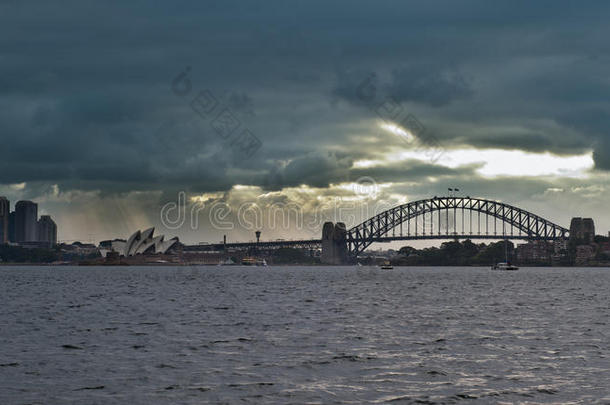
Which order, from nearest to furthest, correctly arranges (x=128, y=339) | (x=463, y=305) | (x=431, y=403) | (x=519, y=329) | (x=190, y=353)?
(x=431, y=403) < (x=190, y=353) < (x=128, y=339) < (x=519, y=329) < (x=463, y=305)

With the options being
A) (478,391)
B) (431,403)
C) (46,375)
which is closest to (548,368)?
(478,391)

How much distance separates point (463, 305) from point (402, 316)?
41.0 ft

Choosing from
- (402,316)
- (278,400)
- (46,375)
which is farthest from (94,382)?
(402,316)

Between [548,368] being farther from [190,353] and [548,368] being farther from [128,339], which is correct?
[128,339]

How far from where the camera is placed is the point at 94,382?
2280 centimetres

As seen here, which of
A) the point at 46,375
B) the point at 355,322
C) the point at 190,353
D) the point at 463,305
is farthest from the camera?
the point at 463,305

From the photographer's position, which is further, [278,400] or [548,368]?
[548,368]

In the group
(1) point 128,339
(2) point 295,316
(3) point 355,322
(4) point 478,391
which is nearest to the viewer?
(4) point 478,391

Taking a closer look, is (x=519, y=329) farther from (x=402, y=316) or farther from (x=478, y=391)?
(x=478, y=391)

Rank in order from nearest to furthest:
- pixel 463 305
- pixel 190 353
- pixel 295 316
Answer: pixel 190 353
pixel 295 316
pixel 463 305

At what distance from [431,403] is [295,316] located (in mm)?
24940

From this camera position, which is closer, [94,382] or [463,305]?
[94,382]

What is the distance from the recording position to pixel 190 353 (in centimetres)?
2873

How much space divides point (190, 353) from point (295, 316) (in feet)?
54.1
